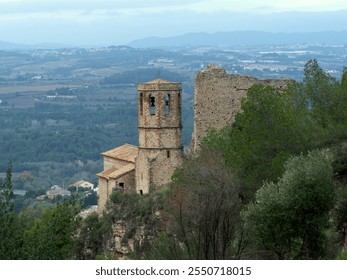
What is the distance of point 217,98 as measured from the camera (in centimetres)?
3678

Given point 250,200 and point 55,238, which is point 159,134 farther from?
point 250,200

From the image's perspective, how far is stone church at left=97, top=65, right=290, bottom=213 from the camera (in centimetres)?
3678

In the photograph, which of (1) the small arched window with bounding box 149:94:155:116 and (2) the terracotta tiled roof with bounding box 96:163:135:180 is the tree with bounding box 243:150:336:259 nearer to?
(1) the small arched window with bounding box 149:94:155:116

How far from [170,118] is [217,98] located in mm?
2037

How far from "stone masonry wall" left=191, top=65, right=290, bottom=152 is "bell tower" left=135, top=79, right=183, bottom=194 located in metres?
1.06

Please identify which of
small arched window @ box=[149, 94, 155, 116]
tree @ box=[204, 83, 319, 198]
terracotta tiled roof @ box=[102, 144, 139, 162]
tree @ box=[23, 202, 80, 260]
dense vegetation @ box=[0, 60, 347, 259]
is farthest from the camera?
terracotta tiled roof @ box=[102, 144, 139, 162]

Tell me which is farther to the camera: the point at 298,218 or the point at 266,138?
the point at 266,138

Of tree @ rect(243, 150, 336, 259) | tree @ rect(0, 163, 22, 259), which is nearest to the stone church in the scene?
tree @ rect(0, 163, 22, 259)

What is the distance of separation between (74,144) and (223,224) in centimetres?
11457

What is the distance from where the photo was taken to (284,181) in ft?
78.6

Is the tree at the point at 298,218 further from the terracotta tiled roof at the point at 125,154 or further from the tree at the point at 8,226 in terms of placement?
the terracotta tiled roof at the point at 125,154

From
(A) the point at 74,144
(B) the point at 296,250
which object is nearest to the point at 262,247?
(B) the point at 296,250

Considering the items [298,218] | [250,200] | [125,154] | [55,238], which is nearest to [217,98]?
[125,154]

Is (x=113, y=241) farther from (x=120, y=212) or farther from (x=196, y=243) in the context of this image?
(x=196, y=243)
